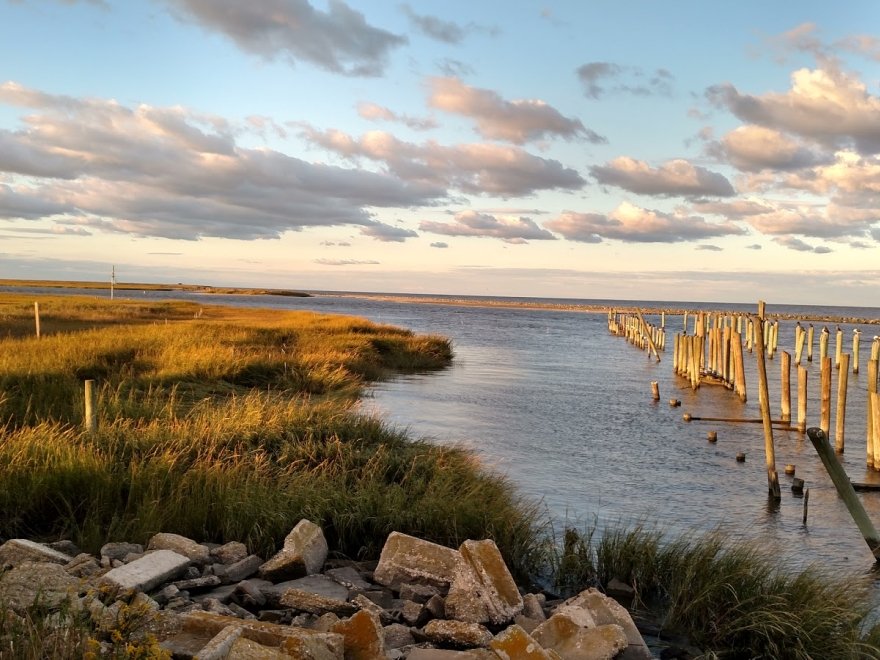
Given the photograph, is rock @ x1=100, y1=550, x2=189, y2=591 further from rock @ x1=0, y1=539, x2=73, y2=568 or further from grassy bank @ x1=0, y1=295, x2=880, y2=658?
grassy bank @ x1=0, y1=295, x2=880, y2=658

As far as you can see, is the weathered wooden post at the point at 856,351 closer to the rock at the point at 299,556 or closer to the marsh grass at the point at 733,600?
the marsh grass at the point at 733,600

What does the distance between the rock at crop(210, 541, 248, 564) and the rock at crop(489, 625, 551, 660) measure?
125 inches

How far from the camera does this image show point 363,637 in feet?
16.3

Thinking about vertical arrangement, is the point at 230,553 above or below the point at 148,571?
below

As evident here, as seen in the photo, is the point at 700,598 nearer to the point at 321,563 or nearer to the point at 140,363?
the point at 321,563

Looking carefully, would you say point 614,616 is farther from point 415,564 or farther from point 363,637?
point 363,637

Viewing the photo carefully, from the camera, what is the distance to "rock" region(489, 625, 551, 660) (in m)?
4.89

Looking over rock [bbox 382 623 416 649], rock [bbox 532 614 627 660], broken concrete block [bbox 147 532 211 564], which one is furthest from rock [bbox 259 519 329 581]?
rock [bbox 532 614 627 660]

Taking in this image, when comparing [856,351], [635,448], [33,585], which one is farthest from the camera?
[856,351]

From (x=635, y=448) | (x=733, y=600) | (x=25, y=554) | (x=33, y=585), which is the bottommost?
(x=635, y=448)

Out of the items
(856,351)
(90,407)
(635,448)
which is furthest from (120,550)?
(856,351)

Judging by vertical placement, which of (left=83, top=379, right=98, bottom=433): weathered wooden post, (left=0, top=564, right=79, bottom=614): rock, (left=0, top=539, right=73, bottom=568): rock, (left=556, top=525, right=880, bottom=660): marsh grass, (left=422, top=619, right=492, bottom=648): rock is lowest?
(left=556, top=525, right=880, bottom=660): marsh grass

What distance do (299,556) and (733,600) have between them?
4091 millimetres

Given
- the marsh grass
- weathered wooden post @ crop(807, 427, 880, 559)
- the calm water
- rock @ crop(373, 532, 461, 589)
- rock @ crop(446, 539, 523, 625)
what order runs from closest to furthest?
rock @ crop(446, 539, 523, 625)
the marsh grass
rock @ crop(373, 532, 461, 589)
weathered wooden post @ crop(807, 427, 880, 559)
the calm water
